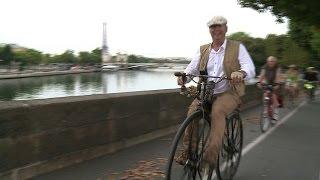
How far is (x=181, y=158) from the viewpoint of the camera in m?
4.68

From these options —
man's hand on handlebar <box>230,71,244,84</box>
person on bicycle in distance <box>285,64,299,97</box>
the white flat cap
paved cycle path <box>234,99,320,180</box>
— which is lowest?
paved cycle path <box>234,99,320,180</box>

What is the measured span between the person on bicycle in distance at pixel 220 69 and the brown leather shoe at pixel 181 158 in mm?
267

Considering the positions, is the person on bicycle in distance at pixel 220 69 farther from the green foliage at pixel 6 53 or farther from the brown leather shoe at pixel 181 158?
the green foliage at pixel 6 53

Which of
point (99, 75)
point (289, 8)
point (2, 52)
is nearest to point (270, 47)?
point (2, 52)

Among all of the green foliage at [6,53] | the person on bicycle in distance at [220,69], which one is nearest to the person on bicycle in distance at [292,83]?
the person on bicycle in distance at [220,69]

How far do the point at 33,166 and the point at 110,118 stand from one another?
2000 mm

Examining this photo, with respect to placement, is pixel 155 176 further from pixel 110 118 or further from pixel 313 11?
pixel 313 11

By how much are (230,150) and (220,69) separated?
1.08 meters

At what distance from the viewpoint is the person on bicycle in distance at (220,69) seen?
4914 millimetres

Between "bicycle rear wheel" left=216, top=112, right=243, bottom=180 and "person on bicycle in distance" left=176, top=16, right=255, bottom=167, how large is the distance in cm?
35

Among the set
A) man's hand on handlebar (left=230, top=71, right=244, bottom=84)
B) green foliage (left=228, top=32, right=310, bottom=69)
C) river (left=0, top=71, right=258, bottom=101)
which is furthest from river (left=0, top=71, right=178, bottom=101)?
man's hand on handlebar (left=230, top=71, right=244, bottom=84)

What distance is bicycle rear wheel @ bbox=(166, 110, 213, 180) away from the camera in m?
4.51

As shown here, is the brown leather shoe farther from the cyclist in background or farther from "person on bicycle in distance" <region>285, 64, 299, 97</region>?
the cyclist in background

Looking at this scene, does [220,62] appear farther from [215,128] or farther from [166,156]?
[166,156]
